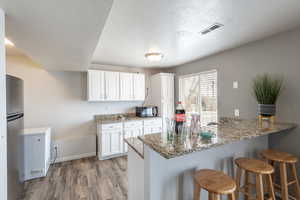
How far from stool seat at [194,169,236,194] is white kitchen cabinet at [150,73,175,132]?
2.66 metres

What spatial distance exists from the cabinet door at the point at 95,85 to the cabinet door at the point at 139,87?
2.85 ft

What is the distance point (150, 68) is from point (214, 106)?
2.25m

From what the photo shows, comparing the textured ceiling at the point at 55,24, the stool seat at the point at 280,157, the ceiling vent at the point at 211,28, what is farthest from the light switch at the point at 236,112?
the textured ceiling at the point at 55,24

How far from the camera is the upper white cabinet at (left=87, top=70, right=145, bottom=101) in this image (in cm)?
335

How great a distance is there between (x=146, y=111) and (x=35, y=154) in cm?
251

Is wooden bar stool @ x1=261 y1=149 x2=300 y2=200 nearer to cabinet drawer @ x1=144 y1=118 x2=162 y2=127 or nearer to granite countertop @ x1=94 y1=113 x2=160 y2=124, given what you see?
cabinet drawer @ x1=144 y1=118 x2=162 y2=127

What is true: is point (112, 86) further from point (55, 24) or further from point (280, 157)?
point (280, 157)

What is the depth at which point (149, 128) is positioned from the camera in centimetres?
376

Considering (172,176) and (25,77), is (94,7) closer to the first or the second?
(172,176)

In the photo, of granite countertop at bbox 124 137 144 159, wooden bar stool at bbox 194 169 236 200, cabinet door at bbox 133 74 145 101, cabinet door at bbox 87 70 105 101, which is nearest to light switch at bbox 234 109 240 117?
wooden bar stool at bbox 194 169 236 200

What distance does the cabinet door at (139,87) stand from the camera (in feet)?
12.7

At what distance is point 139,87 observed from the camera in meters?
3.94

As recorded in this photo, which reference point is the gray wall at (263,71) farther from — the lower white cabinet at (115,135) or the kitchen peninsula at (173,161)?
the lower white cabinet at (115,135)

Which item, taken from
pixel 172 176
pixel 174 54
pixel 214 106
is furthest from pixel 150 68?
pixel 172 176
